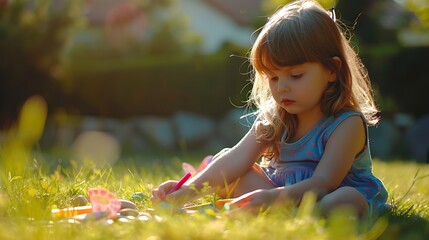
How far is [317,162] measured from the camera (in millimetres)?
3066

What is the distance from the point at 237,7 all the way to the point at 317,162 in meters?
23.3

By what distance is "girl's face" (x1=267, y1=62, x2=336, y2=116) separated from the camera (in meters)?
2.88

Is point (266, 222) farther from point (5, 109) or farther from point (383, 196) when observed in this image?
point (5, 109)

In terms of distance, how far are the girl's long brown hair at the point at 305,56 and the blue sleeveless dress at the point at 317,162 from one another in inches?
2.9

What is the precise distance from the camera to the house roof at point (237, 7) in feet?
78.4

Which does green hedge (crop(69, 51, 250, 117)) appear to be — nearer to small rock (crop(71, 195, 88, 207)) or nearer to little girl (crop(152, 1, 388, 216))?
little girl (crop(152, 1, 388, 216))

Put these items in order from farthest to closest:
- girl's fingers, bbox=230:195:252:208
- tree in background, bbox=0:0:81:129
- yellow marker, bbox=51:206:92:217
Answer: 1. tree in background, bbox=0:0:81:129
2. girl's fingers, bbox=230:195:252:208
3. yellow marker, bbox=51:206:92:217

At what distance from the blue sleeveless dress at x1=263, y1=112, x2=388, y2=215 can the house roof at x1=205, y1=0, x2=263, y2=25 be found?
66.9 ft

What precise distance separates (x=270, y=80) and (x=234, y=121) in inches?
284

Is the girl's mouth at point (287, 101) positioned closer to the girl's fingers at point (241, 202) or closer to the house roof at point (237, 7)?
the girl's fingers at point (241, 202)

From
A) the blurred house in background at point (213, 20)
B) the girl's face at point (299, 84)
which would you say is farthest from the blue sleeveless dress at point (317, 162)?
the blurred house in background at point (213, 20)

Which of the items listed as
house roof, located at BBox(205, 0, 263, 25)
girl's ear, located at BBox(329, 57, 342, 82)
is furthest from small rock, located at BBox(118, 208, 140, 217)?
house roof, located at BBox(205, 0, 263, 25)

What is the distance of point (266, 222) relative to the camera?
1855mm

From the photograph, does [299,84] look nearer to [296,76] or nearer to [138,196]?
[296,76]
